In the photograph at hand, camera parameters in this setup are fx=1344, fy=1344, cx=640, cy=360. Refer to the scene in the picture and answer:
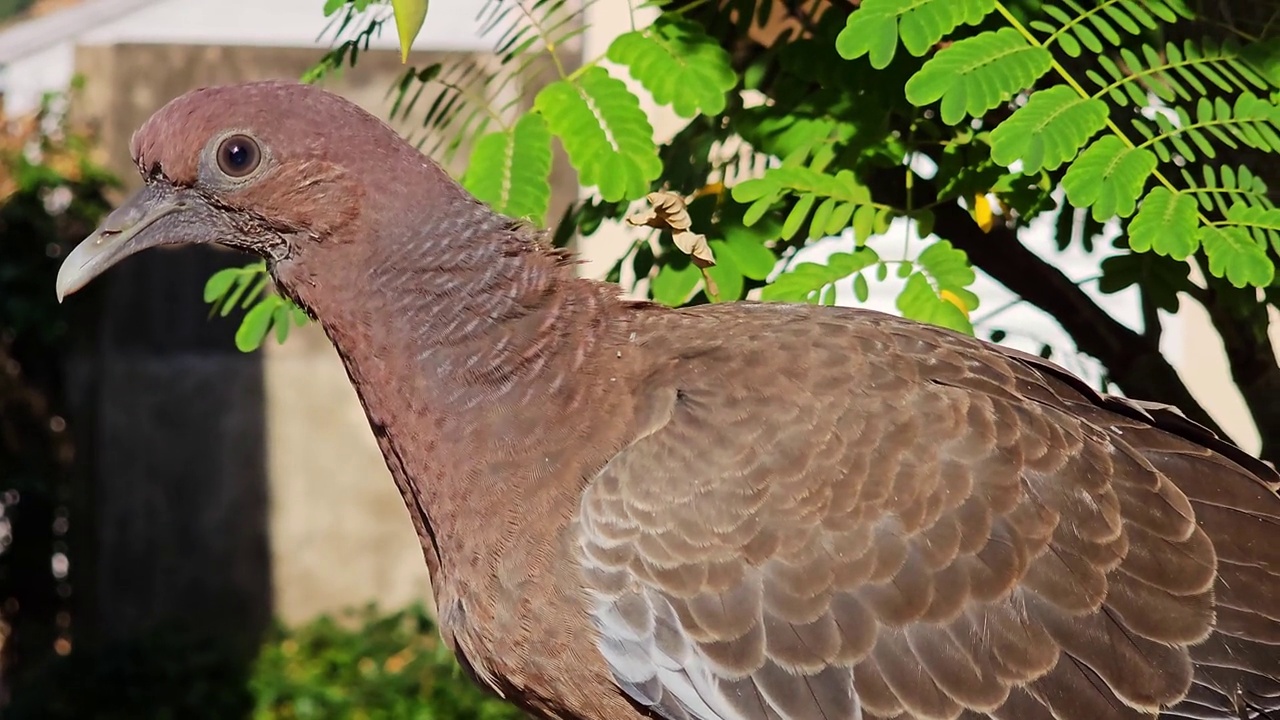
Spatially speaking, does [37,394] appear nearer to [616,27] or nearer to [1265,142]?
[616,27]

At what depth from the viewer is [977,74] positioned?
7.17 feet

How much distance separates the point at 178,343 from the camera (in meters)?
6.63

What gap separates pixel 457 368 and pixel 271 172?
45cm

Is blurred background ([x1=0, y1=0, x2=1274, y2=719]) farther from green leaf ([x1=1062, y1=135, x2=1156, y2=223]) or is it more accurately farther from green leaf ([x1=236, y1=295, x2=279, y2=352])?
green leaf ([x1=1062, y1=135, x2=1156, y2=223])

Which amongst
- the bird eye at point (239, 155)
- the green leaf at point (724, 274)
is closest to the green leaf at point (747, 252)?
the green leaf at point (724, 274)

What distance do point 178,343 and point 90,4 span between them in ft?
9.98

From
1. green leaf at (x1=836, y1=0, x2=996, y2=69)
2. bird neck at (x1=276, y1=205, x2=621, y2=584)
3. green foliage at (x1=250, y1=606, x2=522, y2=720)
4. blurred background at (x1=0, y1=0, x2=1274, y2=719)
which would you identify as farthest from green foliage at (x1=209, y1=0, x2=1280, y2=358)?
blurred background at (x1=0, y1=0, x2=1274, y2=719)

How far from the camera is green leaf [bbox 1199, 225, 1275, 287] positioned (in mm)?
2145

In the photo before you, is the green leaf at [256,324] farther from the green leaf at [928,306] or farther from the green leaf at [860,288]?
the green leaf at [928,306]

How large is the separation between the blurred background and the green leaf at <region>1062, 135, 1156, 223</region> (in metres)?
4.69

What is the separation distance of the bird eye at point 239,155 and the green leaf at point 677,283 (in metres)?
0.83

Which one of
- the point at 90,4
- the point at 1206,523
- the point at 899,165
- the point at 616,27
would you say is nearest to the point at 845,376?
the point at 899,165

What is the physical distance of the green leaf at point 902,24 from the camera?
6.99 ft

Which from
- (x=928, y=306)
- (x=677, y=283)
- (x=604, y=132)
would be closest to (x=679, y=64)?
(x=604, y=132)
